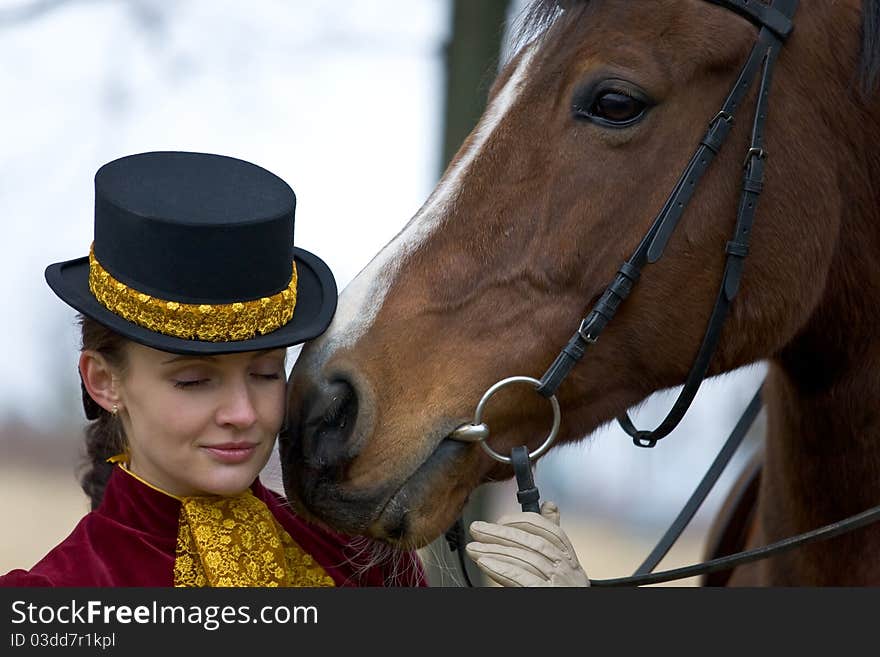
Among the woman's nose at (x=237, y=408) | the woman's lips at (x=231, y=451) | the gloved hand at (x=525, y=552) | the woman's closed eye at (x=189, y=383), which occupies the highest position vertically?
the woman's closed eye at (x=189, y=383)

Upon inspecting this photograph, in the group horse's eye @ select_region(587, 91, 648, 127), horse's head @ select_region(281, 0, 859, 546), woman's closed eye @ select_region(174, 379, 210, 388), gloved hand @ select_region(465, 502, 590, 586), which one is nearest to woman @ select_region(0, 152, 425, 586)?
woman's closed eye @ select_region(174, 379, 210, 388)

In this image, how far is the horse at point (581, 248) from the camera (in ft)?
6.70

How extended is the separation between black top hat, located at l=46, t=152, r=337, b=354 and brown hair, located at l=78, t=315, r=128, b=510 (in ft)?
0.28

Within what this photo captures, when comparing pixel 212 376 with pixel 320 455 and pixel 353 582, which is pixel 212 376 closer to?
pixel 320 455

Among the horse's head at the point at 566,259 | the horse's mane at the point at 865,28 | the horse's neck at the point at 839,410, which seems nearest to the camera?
the horse's head at the point at 566,259

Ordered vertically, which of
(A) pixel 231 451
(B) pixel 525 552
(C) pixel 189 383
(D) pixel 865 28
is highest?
(D) pixel 865 28

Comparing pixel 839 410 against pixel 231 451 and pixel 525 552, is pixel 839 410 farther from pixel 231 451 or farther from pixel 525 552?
pixel 231 451

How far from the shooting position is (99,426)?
2.47m

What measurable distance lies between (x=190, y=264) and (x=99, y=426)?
687 millimetres

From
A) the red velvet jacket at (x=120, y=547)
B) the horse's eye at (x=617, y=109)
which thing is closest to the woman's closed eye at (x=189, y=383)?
the red velvet jacket at (x=120, y=547)

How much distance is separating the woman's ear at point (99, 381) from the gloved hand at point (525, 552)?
73 cm

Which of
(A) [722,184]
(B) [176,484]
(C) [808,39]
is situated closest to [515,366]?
(A) [722,184]

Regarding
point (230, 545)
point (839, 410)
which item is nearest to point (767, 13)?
point (839, 410)

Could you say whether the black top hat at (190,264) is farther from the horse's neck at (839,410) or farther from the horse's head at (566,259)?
the horse's neck at (839,410)
